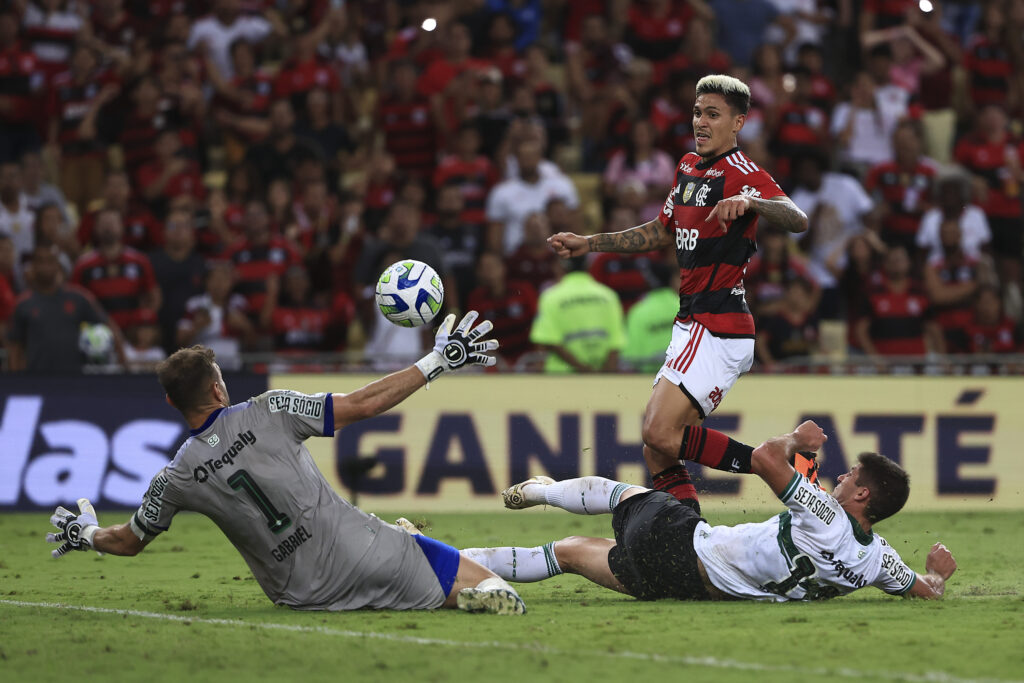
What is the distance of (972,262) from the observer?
16.3m

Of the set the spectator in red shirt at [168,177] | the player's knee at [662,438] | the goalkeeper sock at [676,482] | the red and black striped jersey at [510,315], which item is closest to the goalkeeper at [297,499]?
the player's knee at [662,438]

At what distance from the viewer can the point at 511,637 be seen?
21.6ft

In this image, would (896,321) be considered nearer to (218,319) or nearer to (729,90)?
(218,319)

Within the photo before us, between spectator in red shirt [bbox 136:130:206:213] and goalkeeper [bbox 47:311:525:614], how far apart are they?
34.1 ft

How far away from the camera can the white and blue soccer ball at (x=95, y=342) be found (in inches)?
562

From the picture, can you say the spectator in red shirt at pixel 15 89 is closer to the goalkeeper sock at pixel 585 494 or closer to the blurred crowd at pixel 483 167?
the blurred crowd at pixel 483 167

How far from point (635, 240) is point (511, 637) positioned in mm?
3249

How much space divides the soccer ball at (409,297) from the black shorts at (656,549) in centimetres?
166

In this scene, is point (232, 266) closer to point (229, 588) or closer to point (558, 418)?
point (558, 418)

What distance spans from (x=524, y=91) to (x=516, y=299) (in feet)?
12.0

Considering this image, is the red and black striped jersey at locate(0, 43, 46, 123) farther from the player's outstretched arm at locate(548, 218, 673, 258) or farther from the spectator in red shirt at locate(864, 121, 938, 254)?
the player's outstretched arm at locate(548, 218, 673, 258)

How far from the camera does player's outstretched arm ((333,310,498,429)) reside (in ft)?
22.9

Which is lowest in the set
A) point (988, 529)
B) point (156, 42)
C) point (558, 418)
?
point (988, 529)

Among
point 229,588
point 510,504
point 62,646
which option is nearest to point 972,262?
point 510,504
